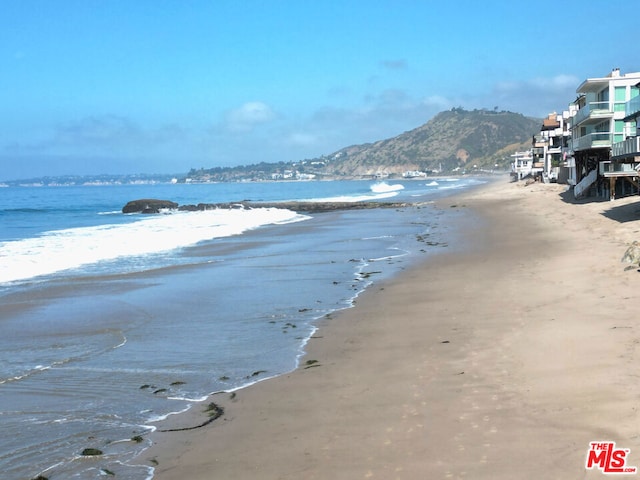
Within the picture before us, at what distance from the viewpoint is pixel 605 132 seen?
35781 millimetres

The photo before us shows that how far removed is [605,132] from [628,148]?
10.4m

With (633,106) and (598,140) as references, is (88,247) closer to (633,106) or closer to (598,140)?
(633,106)

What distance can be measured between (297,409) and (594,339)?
418 centimetres

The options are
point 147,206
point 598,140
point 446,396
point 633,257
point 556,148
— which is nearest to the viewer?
point 446,396

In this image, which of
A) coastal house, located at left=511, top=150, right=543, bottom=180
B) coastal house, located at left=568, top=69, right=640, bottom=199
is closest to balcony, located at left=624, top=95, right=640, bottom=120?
coastal house, located at left=568, top=69, right=640, bottom=199

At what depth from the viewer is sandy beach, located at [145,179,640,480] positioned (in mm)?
5301

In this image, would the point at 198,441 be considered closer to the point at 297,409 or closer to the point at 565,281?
the point at 297,409

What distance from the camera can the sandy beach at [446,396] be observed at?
530 cm

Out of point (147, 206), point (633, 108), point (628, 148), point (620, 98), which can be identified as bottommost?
point (147, 206)

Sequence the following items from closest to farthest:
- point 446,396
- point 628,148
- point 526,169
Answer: point 446,396 → point 628,148 → point 526,169

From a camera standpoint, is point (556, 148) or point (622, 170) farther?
point (556, 148)

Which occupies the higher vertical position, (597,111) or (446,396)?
(597,111)

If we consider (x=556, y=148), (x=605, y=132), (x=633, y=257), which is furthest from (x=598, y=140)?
(x=556, y=148)

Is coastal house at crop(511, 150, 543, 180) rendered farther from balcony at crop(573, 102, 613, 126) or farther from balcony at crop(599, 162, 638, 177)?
balcony at crop(599, 162, 638, 177)
